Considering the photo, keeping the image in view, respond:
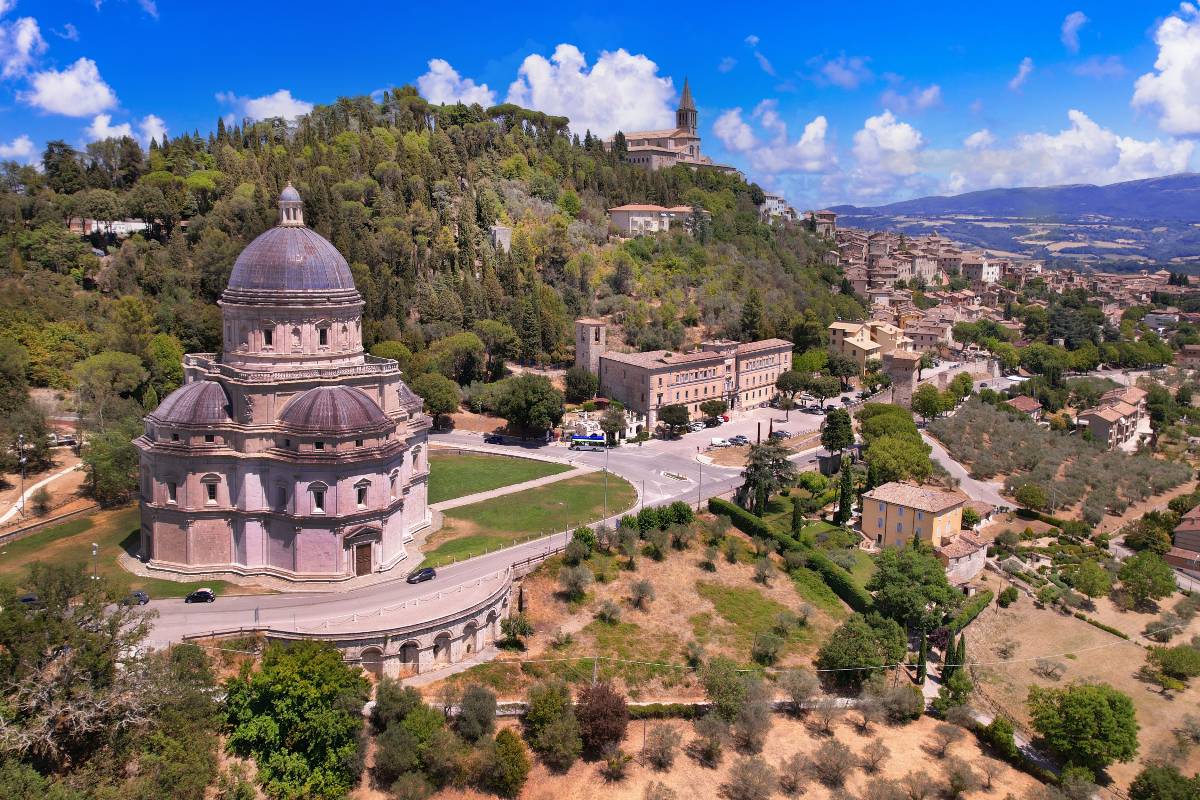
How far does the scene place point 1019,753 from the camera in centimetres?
3653

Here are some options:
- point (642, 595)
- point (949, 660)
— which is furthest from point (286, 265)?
point (949, 660)

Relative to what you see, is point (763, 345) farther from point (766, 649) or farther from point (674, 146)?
point (674, 146)

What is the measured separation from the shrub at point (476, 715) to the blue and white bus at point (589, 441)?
1415 inches

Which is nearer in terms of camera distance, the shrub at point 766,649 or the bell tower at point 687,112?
the shrub at point 766,649

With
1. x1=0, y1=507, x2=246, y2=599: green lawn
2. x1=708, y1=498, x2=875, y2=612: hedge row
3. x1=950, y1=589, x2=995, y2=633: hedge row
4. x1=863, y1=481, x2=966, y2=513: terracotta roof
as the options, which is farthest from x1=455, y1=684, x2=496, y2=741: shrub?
x1=863, y1=481, x2=966, y2=513: terracotta roof

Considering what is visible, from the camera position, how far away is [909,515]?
53969mm

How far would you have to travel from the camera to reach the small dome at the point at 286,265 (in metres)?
41.6

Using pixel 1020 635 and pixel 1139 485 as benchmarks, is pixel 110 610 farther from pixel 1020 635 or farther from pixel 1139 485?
pixel 1139 485

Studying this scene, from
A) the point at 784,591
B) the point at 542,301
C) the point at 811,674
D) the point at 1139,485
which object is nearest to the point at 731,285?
the point at 542,301

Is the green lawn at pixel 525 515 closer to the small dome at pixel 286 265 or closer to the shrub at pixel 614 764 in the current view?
the shrub at pixel 614 764

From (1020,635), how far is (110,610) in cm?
4549

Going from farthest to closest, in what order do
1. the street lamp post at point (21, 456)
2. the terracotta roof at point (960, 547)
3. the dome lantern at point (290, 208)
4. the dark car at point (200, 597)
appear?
the terracotta roof at point (960, 547) < the street lamp post at point (21, 456) < the dome lantern at point (290, 208) < the dark car at point (200, 597)

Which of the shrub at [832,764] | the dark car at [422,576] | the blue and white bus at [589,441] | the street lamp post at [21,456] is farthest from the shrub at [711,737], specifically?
the street lamp post at [21,456]

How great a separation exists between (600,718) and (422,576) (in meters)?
11.9
